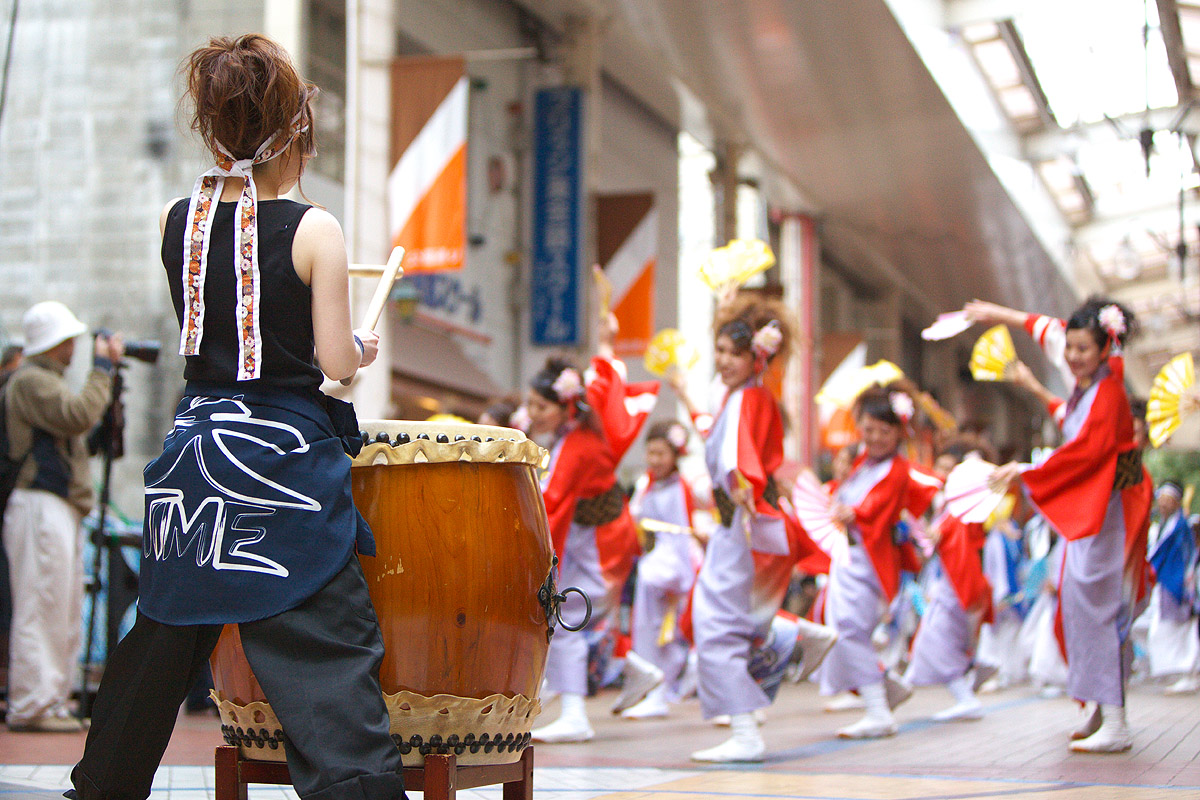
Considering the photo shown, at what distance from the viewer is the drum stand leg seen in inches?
95.0

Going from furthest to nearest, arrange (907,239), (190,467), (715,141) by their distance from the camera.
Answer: (907,239) → (715,141) → (190,467)

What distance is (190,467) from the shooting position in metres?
2.29

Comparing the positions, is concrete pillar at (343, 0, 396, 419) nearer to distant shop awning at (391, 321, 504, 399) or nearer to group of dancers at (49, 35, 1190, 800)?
distant shop awning at (391, 321, 504, 399)

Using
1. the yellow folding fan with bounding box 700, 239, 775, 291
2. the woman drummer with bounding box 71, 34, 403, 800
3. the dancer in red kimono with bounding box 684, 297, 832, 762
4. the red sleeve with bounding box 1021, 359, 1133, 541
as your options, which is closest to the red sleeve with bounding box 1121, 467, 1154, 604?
the red sleeve with bounding box 1021, 359, 1133, 541

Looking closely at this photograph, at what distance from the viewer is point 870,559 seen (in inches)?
241

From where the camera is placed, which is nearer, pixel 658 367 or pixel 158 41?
pixel 658 367

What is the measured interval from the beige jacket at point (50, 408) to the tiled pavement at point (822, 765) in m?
1.05

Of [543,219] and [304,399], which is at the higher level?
[543,219]

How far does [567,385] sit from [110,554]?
213 centimetres

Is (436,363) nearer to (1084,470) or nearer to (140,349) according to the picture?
(140,349)

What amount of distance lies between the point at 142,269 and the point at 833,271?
15.6 meters

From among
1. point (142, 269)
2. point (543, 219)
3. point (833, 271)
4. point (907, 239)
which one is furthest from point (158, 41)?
point (833, 271)

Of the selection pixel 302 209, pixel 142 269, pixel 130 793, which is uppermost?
pixel 142 269

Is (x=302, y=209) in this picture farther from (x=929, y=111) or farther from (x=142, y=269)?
(x=929, y=111)
